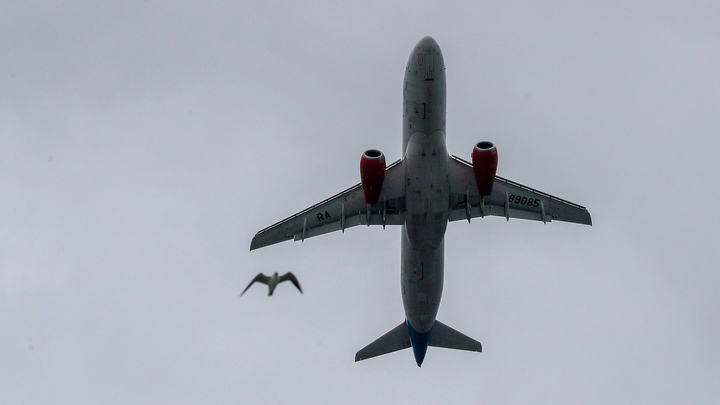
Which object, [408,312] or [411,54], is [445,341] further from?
[411,54]

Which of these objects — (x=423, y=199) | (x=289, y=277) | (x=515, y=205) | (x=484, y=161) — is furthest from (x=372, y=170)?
(x=289, y=277)

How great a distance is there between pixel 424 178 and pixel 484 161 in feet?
10.5

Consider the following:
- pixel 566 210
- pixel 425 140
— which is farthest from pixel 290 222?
pixel 566 210

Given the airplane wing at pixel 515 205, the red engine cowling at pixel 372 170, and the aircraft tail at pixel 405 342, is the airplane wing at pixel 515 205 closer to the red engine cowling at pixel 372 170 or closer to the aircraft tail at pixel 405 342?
the red engine cowling at pixel 372 170

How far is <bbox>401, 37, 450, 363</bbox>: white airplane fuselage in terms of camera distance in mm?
35312

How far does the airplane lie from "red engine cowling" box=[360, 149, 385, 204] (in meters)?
0.05

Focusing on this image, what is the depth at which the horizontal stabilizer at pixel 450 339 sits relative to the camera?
48.0 m

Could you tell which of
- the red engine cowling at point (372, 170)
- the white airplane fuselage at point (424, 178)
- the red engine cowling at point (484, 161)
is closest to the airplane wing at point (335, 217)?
the white airplane fuselage at point (424, 178)

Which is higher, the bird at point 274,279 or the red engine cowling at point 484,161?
the red engine cowling at point 484,161

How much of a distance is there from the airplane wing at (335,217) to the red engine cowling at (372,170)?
90.2 inches

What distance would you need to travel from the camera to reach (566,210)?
41.1 meters

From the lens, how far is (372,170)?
3631cm

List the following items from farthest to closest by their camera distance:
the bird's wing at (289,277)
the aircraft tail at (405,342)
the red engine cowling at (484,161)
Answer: the aircraft tail at (405,342) < the red engine cowling at (484,161) < the bird's wing at (289,277)

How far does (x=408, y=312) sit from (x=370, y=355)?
5731 mm
